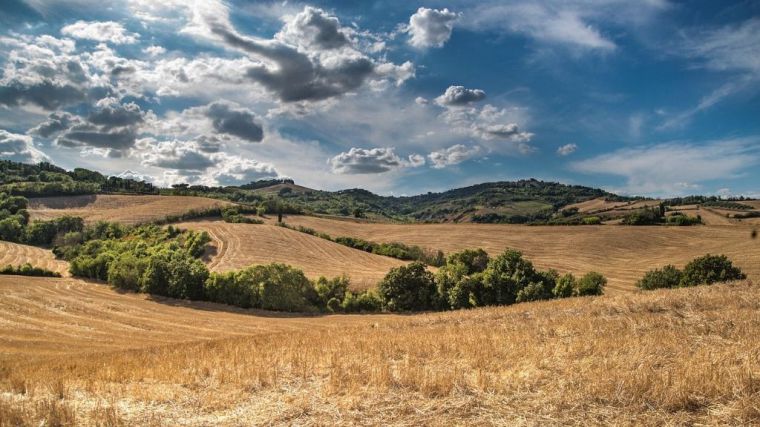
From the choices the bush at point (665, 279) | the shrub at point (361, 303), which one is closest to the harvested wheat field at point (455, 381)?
the bush at point (665, 279)

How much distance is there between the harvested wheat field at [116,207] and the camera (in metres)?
134

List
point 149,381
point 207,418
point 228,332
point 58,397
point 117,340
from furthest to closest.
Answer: point 228,332 → point 117,340 → point 149,381 → point 58,397 → point 207,418

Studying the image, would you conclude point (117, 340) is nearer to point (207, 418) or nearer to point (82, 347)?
point (82, 347)

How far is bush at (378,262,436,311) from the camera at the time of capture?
2559 inches

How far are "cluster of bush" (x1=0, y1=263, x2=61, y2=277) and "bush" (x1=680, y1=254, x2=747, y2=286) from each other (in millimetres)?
104759

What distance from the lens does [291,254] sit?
9681 cm

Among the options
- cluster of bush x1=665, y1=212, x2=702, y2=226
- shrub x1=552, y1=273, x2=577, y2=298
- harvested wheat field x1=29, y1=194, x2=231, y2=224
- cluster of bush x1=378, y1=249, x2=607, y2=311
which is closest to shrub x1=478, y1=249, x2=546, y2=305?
cluster of bush x1=378, y1=249, x2=607, y2=311

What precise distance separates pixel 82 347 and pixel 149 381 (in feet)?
110

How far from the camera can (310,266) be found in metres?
90.2

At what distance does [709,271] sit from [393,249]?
6909cm

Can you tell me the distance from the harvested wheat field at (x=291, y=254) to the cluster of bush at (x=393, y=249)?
14.4 feet

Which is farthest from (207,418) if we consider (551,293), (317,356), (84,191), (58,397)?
(84,191)

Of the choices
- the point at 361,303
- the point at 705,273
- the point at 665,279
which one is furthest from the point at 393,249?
the point at 705,273

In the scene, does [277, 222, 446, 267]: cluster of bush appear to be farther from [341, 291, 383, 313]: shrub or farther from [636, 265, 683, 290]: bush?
[636, 265, 683, 290]: bush
